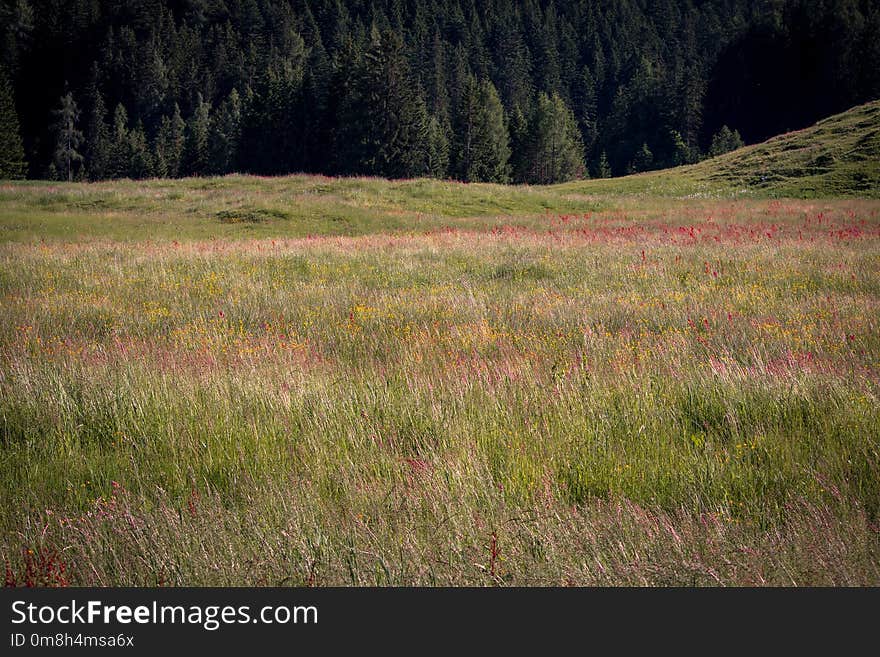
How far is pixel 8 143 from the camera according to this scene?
259 ft

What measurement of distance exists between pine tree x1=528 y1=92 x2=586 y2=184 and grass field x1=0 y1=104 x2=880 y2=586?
7895 centimetres

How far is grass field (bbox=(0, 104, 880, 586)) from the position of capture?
115 inches

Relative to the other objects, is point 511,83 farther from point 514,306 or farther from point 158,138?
point 514,306

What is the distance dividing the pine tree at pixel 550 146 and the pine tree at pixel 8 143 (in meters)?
67.9

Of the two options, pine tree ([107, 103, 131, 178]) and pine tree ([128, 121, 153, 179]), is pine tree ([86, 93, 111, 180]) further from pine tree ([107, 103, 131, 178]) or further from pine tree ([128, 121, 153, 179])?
pine tree ([128, 121, 153, 179])

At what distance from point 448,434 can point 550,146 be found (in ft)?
295

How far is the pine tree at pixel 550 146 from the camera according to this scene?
283ft

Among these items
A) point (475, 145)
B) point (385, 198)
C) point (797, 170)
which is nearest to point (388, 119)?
point (475, 145)

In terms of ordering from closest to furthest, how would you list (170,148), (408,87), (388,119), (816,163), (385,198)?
(385,198)
(816,163)
(388,119)
(408,87)
(170,148)

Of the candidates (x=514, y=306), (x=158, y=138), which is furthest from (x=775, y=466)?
(x=158, y=138)

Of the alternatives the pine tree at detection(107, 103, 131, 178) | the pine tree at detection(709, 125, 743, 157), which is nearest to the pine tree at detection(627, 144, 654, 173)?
the pine tree at detection(709, 125, 743, 157)

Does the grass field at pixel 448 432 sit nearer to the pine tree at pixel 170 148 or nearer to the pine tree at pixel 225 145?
the pine tree at pixel 225 145

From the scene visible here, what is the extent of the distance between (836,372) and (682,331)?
231 cm

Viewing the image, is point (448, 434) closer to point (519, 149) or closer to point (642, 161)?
point (519, 149)
